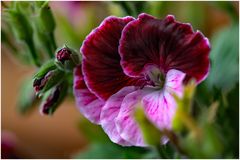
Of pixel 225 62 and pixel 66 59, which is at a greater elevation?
pixel 66 59

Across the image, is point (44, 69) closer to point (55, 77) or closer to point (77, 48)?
point (55, 77)

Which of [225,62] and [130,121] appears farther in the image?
[225,62]

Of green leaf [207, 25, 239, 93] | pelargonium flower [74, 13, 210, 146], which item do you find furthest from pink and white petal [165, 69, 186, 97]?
green leaf [207, 25, 239, 93]

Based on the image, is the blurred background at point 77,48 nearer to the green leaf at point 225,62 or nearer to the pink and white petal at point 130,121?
the green leaf at point 225,62

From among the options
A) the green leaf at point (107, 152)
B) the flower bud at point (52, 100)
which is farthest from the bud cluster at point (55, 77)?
the green leaf at point (107, 152)

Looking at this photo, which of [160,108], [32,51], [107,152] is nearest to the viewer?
[160,108]

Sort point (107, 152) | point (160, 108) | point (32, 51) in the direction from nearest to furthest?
point (160, 108) < point (32, 51) < point (107, 152)

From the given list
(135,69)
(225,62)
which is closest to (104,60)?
(135,69)

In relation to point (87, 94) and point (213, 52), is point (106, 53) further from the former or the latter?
point (213, 52)
